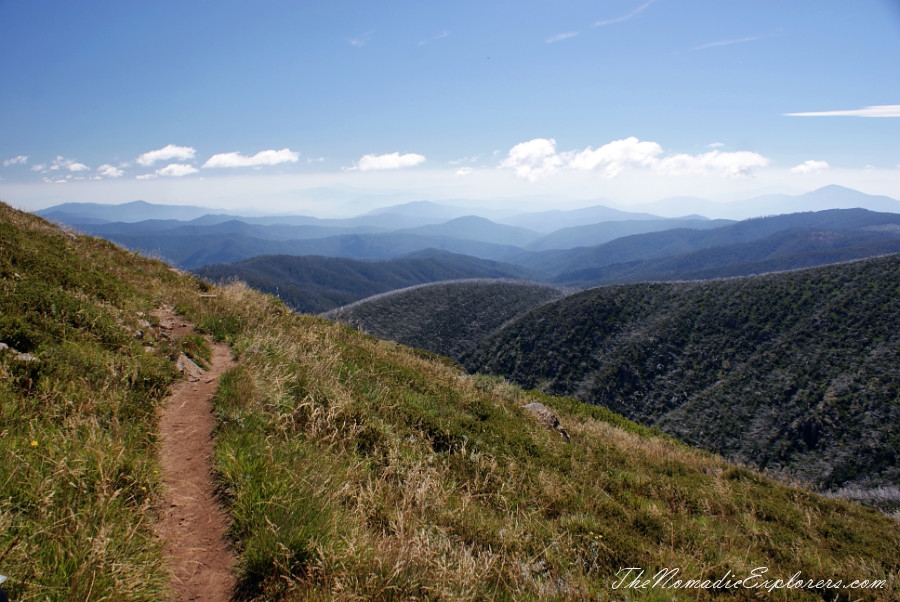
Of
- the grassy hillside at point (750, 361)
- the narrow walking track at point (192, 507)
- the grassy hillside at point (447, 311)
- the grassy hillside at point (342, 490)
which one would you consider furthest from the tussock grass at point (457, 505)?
the grassy hillside at point (447, 311)

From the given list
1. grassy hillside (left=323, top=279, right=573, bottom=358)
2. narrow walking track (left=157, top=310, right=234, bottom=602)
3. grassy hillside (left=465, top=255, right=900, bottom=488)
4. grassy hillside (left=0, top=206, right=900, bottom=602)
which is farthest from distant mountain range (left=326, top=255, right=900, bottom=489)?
narrow walking track (left=157, top=310, right=234, bottom=602)

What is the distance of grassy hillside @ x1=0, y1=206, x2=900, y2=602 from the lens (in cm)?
321

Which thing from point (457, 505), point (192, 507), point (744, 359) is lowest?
point (744, 359)

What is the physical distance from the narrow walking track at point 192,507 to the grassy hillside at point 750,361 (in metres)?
30.5

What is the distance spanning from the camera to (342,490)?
4.17 meters

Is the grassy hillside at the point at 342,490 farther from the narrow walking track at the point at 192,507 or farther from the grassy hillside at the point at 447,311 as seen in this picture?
the grassy hillside at the point at 447,311

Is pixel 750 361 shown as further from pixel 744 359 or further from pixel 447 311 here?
pixel 447 311

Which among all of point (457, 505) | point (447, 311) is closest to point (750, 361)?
point (457, 505)

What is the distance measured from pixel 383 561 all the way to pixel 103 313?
6.99 meters

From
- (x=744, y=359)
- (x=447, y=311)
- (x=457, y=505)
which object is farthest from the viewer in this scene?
(x=447, y=311)

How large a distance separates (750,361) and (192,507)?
51630mm

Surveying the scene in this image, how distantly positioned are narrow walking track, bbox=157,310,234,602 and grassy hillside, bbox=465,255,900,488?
30.5 metres

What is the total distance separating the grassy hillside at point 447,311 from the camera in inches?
2987

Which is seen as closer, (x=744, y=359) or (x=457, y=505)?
(x=457, y=505)
